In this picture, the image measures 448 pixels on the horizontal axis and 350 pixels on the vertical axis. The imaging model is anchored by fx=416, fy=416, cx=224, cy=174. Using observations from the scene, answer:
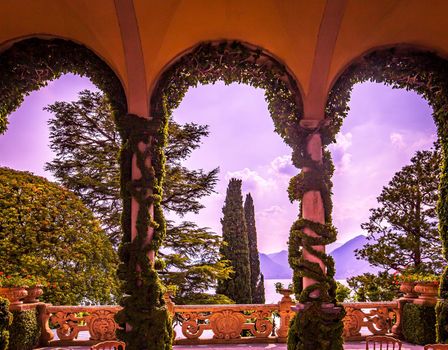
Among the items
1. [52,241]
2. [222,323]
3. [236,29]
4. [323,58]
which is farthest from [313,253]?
[52,241]

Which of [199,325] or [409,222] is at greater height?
[409,222]

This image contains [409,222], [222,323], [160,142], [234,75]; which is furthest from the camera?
[409,222]

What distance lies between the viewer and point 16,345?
688cm

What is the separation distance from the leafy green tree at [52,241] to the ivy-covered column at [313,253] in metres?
5.91

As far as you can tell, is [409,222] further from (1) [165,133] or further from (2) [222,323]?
(1) [165,133]

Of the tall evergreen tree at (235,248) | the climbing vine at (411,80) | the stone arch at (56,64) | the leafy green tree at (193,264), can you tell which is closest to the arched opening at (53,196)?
the stone arch at (56,64)

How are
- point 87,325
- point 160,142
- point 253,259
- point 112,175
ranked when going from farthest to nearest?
point 253,259 < point 112,175 < point 87,325 < point 160,142

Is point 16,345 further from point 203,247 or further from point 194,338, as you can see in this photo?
point 203,247

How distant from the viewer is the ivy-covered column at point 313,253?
18.5 feet

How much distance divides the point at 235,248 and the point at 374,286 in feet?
15.2

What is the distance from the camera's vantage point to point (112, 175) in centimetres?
1421

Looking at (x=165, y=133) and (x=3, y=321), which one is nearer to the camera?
(x=3, y=321)

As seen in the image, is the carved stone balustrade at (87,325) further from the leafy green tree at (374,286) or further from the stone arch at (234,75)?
the leafy green tree at (374,286)

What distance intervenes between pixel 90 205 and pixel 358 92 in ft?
34.0
